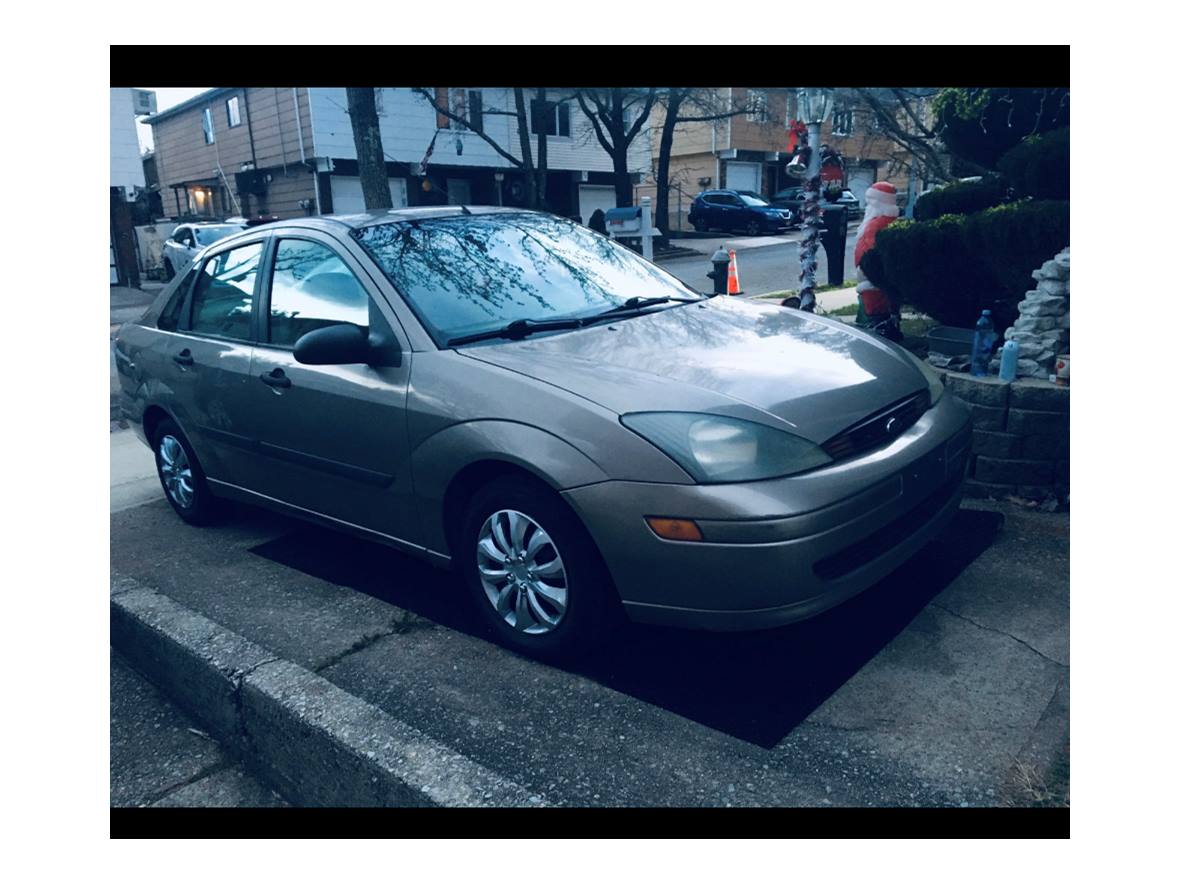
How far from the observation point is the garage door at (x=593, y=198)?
93.7ft

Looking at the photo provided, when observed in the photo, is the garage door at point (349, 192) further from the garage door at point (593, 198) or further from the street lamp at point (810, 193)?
the street lamp at point (810, 193)

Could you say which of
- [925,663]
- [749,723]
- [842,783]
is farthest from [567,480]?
[925,663]

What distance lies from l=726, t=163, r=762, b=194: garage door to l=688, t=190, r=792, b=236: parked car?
227 inches

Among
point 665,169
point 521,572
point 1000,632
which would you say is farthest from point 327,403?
point 665,169

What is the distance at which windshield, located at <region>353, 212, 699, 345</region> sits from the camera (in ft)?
11.7

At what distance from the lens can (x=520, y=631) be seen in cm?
324

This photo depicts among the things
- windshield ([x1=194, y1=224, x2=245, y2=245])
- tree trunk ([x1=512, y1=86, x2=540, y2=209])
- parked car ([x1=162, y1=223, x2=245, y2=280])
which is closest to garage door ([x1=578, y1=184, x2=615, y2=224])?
tree trunk ([x1=512, y1=86, x2=540, y2=209])

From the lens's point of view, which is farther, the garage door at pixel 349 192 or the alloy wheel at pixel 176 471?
the garage door at pixel 349 192

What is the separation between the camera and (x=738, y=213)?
27.3 metres

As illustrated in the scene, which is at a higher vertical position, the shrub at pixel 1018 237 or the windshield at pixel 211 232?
the windshield at pixel 211 232

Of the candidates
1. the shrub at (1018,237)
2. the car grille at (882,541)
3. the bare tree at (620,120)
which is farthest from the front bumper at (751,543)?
the bare tree at (620,120)

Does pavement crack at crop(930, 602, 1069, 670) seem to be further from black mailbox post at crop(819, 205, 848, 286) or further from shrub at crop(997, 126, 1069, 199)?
black mailbox post at crop(819, 205, 848, 286)

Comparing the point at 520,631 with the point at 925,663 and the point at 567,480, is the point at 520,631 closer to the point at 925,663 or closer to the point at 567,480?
the point at 567,480

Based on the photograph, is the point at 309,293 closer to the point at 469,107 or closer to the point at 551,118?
the point at 469,107
